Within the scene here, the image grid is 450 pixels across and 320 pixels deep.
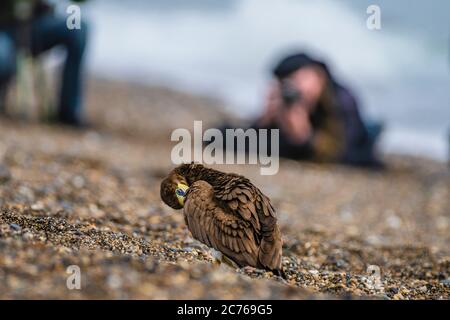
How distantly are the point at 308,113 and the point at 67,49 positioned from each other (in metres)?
4.42

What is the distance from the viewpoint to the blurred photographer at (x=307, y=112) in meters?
12.6

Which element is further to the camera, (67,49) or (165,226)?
(67,49)

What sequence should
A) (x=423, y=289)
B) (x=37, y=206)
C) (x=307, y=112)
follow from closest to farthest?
(x=423, y=289) < (x=37, y=206) < (x=307, y=112)

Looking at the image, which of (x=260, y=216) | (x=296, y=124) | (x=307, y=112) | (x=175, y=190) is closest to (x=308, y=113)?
(x=307, y=112)

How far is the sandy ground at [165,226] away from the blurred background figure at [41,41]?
0.76 meters

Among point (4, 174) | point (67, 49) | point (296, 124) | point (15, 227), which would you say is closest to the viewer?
point (15, 227)

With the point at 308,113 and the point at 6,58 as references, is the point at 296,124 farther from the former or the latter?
the point at 6,58

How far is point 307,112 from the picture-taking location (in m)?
12.8

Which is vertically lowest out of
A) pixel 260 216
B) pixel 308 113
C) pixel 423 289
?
pixel 423 289

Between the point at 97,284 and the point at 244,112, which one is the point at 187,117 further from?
the point at 97,284

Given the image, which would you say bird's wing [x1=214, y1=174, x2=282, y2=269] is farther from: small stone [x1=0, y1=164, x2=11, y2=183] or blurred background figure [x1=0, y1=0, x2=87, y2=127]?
blurred background figure [x1=0, y1=0, x2=87, y2=127]

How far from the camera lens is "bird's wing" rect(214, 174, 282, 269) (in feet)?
12.0

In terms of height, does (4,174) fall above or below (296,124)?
below

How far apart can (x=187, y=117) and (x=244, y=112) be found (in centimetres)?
376
